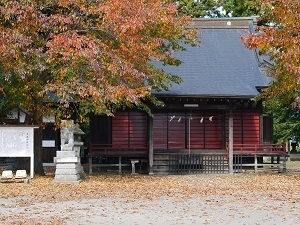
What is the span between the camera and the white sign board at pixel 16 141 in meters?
20.0

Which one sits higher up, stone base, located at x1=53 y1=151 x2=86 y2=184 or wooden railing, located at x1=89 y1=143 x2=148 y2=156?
wooden railing, located at x1=89 y1=143 x2=148 y2=156

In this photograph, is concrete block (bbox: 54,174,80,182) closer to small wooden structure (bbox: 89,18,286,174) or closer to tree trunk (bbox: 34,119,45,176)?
tree trunk (bbox: 34,119,45,176)

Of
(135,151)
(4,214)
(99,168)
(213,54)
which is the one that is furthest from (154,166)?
(4,214)

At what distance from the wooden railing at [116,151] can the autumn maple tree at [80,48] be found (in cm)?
501

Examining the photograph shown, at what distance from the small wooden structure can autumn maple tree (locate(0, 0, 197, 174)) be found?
16.8ft

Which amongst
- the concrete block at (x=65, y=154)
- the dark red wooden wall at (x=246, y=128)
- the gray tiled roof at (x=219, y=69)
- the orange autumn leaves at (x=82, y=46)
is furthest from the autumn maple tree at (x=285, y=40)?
the concrete block at (x=65, y=154)

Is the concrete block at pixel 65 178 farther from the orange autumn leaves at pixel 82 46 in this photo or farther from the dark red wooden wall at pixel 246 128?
the dark red wooden wall at pixel 246 128

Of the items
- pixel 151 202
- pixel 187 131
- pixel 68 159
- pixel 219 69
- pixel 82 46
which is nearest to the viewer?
pixel 151 202

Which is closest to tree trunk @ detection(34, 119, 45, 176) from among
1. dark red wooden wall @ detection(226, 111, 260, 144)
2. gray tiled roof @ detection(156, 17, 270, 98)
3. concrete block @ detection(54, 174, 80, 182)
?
concrete block @ detection(54, 174, 80, 182)

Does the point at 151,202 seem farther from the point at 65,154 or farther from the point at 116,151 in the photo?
the point at 116,151

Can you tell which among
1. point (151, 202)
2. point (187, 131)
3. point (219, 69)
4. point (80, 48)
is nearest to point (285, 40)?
point (219, 69)

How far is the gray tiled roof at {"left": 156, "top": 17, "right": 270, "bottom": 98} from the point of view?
83.3 feet

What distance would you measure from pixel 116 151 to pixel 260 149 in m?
6.65

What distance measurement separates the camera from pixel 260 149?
27.1 meters
